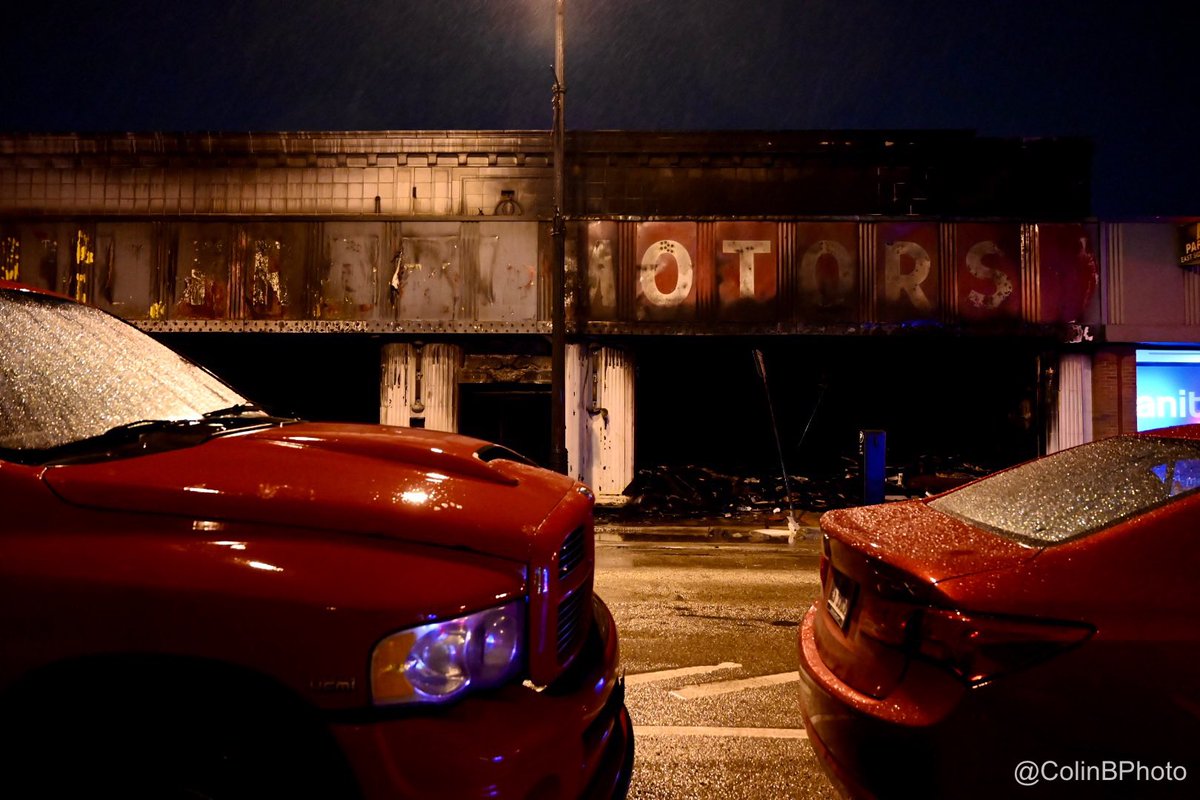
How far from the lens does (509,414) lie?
14.7m

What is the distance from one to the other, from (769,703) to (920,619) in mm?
2192

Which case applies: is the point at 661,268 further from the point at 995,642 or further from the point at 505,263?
the point at 995,642

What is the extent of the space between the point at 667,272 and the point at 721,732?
1135 cm

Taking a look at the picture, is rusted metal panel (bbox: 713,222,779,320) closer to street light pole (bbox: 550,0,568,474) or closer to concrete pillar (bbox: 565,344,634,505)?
concrete pillar (bbox: 565,344,634,505)

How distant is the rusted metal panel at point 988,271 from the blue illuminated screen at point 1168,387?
3.38 metres

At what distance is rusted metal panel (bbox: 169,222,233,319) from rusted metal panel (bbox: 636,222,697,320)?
29.1 feet

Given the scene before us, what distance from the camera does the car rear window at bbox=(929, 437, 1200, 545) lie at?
240 cm

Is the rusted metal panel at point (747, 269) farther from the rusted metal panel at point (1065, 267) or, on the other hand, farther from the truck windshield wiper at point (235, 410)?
the truck windshield wiper at point (235, 410)

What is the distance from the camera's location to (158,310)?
14.3m

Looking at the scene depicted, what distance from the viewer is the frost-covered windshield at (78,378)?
2.08 m

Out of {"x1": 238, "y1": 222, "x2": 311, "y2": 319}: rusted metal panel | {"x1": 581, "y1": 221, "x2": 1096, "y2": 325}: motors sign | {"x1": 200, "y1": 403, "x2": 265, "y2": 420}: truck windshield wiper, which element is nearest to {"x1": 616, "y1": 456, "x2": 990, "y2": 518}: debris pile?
{"x1": 581, "y1": 221, "x2": 1096, "y2": 325}: motors sign

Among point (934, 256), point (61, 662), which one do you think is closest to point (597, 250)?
point (934, 256)

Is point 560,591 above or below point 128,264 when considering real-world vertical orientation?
below

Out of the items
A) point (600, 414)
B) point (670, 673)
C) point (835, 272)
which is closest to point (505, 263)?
point (600, 414)
